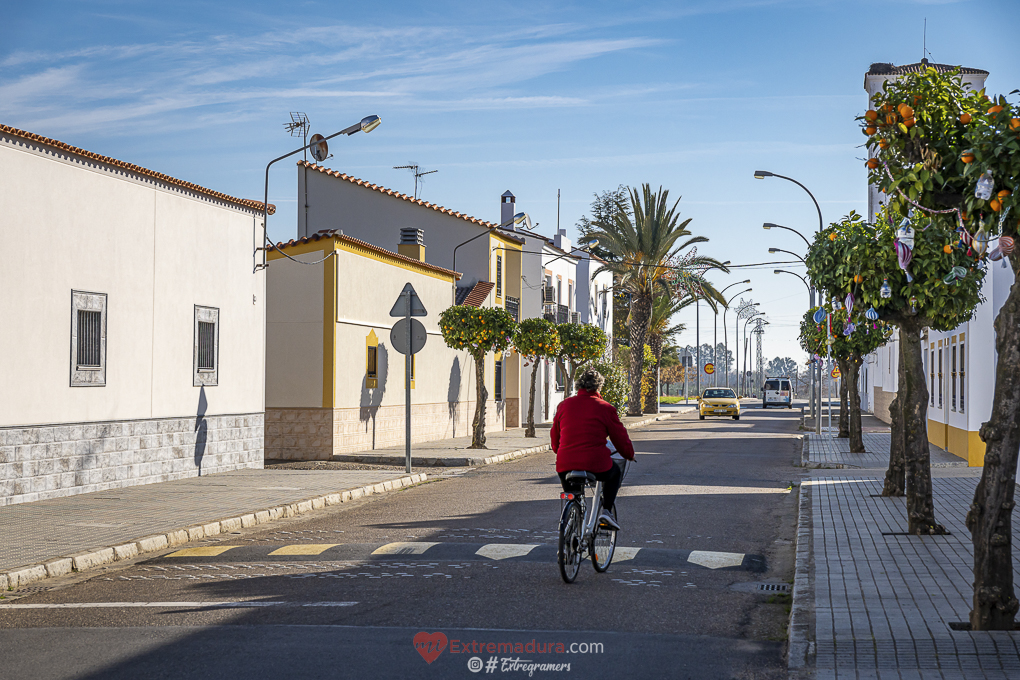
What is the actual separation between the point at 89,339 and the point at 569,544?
952cm

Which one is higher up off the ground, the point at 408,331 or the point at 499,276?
the point at 499,276

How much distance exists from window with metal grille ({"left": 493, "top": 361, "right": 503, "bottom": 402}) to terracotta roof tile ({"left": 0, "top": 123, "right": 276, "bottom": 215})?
643 inches

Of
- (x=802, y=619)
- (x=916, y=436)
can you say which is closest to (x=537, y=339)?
(x=916, y=436)

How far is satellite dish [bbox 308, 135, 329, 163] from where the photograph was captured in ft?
62.4

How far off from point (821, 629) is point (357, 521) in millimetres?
7469

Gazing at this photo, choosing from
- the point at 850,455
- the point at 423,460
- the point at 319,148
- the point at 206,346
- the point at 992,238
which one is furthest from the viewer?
the point at 850,455

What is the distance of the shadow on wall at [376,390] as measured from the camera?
78.4 feet

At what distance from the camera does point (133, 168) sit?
1588cm

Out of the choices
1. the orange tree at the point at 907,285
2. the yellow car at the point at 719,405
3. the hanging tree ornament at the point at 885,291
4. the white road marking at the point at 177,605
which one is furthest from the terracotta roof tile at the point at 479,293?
the white road marking at the point at 177,605

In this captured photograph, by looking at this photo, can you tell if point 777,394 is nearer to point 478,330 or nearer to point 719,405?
point 719,405

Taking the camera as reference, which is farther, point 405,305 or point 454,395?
point 454,395

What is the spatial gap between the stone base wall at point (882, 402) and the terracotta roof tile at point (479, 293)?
22.4 m

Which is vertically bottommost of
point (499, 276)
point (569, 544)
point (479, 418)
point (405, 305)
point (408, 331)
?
point (569, 544)

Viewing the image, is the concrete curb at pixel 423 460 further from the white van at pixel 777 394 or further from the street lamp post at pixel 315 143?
the white van at pixel 777 394
